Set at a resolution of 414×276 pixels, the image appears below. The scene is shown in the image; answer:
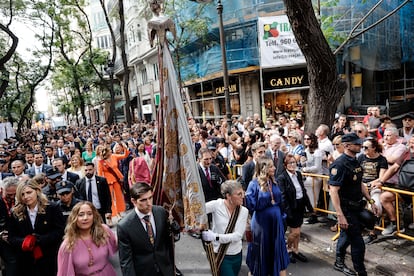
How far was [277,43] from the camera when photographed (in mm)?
16531

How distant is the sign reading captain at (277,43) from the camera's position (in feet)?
53.5

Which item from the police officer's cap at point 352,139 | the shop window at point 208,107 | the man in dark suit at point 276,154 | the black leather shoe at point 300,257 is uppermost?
the shop window at point 208,107

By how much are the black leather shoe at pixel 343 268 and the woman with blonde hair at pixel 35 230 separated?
3791mm

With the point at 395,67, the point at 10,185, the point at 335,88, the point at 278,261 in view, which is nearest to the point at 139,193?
the point at 278,261

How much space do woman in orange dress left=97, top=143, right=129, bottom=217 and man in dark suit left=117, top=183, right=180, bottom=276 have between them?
4.74 meters

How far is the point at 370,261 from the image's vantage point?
4754mm

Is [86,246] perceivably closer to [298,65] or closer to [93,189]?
[93,189]

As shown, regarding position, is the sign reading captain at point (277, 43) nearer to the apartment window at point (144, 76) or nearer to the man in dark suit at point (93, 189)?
the man in dark suit at point (93, 189)

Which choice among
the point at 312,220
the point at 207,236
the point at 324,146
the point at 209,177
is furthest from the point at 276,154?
the point at 207,236

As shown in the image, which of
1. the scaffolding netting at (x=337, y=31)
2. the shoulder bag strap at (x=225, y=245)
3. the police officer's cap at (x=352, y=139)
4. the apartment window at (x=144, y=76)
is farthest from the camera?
the apartment window at (x=144, y=76)

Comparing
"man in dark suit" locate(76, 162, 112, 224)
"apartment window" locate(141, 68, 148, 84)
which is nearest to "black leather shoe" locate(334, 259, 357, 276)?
"man in dark suit" locate(76, 162, 112, 224)

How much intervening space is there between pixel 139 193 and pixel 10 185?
2667 millimetres

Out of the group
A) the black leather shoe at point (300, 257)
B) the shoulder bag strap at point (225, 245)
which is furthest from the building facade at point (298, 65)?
the shoulder bag strap at point (225, 245)

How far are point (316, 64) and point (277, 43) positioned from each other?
31.5ft
